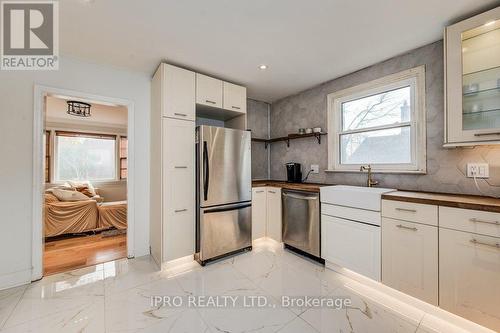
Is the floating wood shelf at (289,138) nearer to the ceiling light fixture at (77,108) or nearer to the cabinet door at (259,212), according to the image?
the cabinet door at (259,212)

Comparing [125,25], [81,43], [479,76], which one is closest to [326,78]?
[479,76]

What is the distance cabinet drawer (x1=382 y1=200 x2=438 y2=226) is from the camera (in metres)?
1.62

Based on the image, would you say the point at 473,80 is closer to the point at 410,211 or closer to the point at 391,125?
the point at 391,125

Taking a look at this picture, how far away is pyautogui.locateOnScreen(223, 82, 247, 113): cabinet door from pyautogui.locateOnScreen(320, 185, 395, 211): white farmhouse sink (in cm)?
160

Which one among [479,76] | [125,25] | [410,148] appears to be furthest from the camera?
[410,148]

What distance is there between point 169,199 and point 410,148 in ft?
8.87

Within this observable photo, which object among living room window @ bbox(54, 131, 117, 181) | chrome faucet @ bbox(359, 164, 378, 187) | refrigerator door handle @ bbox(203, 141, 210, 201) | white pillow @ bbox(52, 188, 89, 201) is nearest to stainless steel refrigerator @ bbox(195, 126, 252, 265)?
refrigerator door handle @ bbox(203, 141, 210, 201)

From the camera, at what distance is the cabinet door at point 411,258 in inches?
63.2

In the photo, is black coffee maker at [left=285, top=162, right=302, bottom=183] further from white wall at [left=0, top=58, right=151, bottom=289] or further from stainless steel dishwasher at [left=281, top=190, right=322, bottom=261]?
white wall at [left=0, top=58, right=151, bottom=289]

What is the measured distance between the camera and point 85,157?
210 inches

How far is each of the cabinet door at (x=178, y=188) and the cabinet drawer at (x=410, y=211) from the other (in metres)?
2.05

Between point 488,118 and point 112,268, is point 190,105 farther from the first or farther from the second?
point 488,118

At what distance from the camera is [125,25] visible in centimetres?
180

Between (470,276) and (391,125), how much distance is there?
5.11ft
